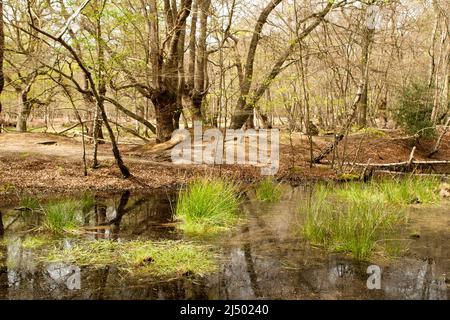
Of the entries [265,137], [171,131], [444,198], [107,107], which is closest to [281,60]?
[265,137]

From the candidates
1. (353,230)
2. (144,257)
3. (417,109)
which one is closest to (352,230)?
(353,230)

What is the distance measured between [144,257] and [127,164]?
6.87 metres

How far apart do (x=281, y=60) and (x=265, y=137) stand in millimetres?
2771

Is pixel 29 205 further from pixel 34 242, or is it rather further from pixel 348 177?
pixel 348 177

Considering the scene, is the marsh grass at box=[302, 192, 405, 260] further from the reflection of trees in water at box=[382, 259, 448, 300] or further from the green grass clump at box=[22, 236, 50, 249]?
the green grass clump at box=[22, 236, 50, 249]

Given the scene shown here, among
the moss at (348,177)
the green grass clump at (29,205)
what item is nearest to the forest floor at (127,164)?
the moss at (348,177)

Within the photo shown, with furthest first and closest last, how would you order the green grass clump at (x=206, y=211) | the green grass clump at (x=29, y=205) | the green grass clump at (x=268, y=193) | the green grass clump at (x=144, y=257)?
the green grass clump at (x=268, y=193), the green grass clump at (x=29, y=205), the green grass clump at (x=206, y=211), the green grass clump at (x=144, y=257)

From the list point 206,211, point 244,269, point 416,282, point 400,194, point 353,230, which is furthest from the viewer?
point 400,194

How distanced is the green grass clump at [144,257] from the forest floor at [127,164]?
411 centimetres

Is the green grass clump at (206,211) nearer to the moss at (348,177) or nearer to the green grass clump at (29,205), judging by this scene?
the green grass clump at (29,205)

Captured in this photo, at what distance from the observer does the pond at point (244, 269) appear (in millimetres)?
3762

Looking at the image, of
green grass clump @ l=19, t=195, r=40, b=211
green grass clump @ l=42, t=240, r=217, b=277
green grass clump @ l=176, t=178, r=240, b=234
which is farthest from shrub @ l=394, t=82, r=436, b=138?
green grass clump @ l=19, t=195, r=40, b=211

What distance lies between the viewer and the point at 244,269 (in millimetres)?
4367
